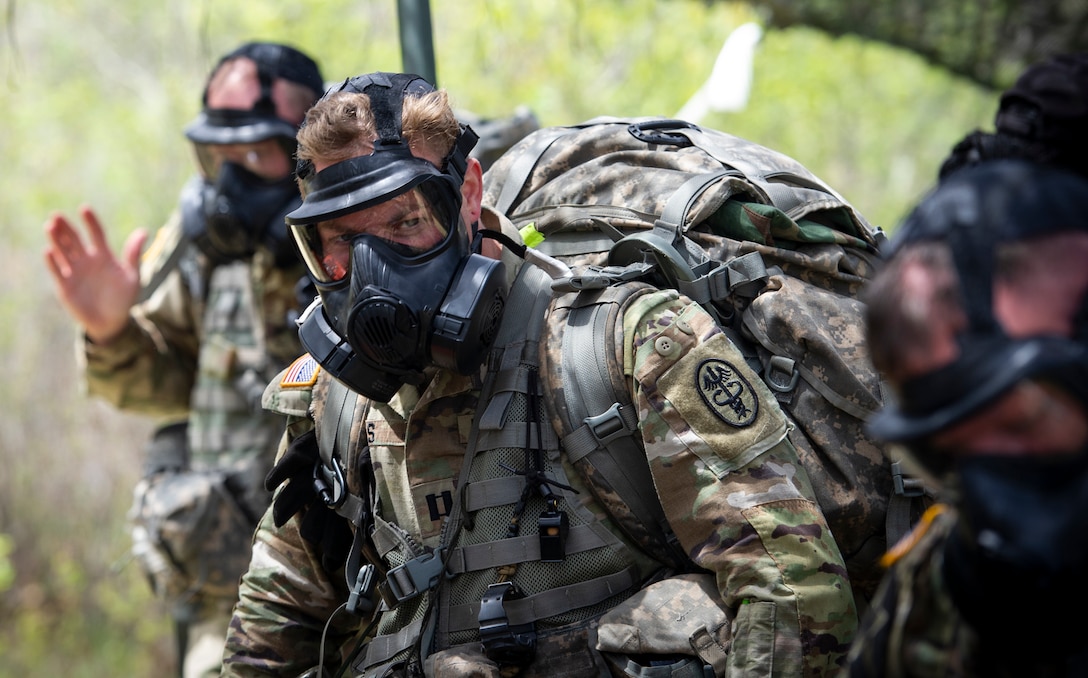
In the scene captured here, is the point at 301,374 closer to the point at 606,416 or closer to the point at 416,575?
the point at 416,575

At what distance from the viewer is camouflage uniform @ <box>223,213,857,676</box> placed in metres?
2.37

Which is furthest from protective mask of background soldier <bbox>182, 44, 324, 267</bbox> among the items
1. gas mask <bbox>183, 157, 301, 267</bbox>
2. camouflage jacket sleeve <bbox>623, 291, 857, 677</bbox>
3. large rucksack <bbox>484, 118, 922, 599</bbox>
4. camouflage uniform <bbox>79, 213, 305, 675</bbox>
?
camouflage jacket sleeve <bbox>623, 291, 857, 677</bbox>

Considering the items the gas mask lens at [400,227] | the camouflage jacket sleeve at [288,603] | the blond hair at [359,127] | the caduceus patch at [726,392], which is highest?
the blond hair at [359,127]

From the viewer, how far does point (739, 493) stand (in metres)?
2.41

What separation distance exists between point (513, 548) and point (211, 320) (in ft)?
9.83

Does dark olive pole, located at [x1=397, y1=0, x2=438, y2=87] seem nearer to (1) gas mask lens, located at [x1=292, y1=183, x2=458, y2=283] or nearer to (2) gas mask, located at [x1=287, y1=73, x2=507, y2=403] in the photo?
(2) gas mask, located at [x1=287, y1=73, x2=507, y2=403]

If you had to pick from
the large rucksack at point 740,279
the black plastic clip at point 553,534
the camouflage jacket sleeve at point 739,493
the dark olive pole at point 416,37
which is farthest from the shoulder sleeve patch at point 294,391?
the dark olive pole at point 416,37

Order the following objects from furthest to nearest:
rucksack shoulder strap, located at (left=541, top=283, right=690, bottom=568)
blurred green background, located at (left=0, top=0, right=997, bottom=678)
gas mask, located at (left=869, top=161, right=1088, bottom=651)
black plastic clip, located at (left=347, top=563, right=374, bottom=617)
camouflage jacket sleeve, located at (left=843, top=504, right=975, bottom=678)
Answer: blurred green background, located at (left=0, top=0, right=997, bottom=678) < black plastic clip, located at (left=347, top=563, right=374, bottom=617) < rucksack shoulder strap, located at (left=541, top=283, right=690, bottom=568) < camouflage jacket sleeve, located at (left=843, top=504, right=975, bottom=678) < gas mask, located at (left=869, top=161, right=1088, bottom=651)

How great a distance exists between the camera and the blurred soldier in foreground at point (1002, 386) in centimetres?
124

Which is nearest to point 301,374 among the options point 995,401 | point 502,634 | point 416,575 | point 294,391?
point 294,391

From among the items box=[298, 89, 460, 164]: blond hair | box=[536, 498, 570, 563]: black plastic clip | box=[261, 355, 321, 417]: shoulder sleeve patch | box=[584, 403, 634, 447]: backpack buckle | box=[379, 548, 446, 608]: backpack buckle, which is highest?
box=[298, 89, 460, 164]: blond hair

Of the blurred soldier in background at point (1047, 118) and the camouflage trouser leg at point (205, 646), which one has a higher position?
the blurred soldier in background at point (1047, 118)

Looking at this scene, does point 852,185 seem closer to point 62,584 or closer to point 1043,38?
point 1043,38

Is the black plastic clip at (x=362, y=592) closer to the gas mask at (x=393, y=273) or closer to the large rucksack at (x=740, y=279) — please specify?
the gas mask at (x=393, y=273)
